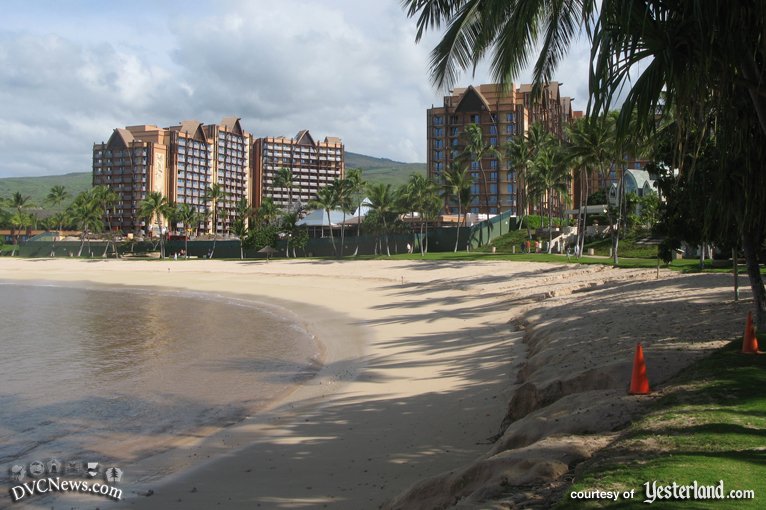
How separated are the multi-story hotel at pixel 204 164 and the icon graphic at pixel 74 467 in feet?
348

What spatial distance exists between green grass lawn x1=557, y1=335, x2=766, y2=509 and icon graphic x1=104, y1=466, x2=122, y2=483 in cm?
552

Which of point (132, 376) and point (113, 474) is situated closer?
point (113, 474)

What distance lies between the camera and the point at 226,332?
2036 centimetres

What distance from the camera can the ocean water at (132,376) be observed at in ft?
29.8

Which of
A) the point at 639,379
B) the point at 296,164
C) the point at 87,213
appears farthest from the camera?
the point at 296,164

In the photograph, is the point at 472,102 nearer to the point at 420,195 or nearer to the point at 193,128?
the point at 420,195

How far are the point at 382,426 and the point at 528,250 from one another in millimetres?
38770

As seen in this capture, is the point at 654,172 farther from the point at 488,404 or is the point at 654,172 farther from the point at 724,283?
the point at 488,404

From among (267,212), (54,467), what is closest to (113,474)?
(54,467)

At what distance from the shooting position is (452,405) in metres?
9.49

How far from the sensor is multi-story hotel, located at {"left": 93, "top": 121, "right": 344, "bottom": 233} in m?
123

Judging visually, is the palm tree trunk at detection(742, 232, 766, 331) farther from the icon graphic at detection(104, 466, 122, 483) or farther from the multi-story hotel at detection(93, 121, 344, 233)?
the multi-story hotel at detection(93, 121, 344, 233)

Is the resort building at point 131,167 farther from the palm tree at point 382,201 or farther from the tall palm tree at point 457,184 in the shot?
the tall palm tree at point 457,184

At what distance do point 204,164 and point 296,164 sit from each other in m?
21.8
